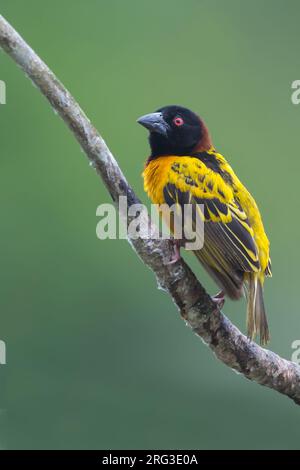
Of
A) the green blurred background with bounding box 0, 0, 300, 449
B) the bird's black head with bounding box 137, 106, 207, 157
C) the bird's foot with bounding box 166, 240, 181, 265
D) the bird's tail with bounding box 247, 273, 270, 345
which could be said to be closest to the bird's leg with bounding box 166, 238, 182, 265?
the bird's foot with bounding box 166, 240, 181, 265

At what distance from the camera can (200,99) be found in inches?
336

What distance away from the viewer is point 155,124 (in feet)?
14.9

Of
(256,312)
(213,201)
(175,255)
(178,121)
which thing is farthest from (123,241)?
(175,255)

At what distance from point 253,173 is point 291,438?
2311mm

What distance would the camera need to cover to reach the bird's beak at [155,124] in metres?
→ 4.53

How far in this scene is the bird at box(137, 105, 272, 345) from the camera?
13.3ft

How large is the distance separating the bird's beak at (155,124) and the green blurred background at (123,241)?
74.6 inches

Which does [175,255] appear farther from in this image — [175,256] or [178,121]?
[178,121]

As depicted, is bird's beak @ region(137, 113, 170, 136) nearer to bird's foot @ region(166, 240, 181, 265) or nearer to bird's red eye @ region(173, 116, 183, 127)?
bird's red eye @ region(173, 116, 183, 127)

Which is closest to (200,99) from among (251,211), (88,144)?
(251,211)

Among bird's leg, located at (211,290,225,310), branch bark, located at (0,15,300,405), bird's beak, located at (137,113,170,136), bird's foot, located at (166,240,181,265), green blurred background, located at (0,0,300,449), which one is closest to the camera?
branch bark, located at (0,15,300,405)

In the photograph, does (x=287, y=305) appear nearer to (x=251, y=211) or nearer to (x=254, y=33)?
(x=251, y=211)

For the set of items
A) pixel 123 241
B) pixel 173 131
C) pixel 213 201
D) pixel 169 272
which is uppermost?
pixel 123 241

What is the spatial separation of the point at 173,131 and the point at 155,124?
0.09 metres
